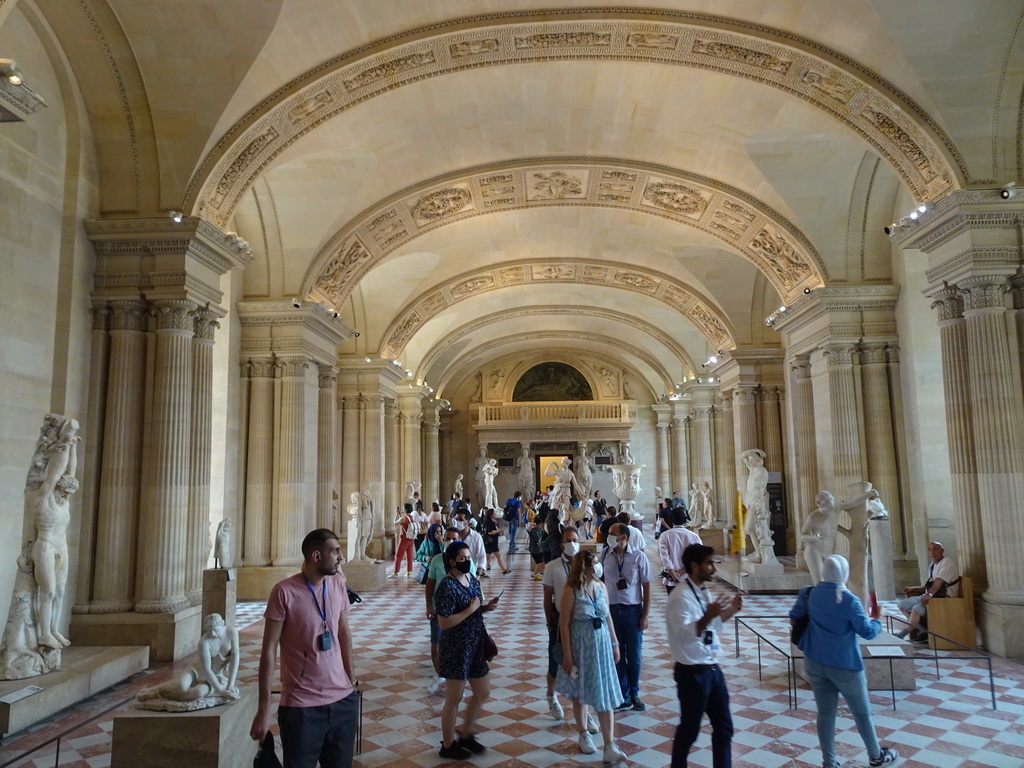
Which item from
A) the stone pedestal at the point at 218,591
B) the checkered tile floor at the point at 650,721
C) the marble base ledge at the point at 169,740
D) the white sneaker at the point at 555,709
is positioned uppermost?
the stone pedestal at the point at 218,591

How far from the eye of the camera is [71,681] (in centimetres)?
645

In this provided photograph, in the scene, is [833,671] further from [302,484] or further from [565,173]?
[565,173]

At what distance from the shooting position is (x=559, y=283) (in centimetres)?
2133

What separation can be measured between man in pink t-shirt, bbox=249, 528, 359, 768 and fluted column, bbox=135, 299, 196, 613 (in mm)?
5904

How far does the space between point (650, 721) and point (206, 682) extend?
11.4 feet

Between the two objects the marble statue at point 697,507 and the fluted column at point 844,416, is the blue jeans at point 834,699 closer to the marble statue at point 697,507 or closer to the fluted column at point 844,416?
the fluted column at point 844,416

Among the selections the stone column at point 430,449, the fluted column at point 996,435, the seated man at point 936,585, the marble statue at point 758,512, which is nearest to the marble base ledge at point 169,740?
the seated man at point 936,585

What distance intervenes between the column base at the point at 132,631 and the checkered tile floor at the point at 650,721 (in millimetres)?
249

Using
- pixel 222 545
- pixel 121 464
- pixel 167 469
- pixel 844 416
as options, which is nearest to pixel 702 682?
pixel 167 469

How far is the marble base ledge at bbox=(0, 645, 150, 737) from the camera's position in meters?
5.75

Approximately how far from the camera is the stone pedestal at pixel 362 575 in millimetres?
13445

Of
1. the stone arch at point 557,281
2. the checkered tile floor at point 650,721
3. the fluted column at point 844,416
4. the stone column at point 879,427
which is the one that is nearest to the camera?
the checkered tile floor at point 650,721

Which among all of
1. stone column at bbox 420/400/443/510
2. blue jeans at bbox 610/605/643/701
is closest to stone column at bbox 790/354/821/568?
blue jeans at bbox 610/605/643/701

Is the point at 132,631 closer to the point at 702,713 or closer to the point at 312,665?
the point at 312,665
